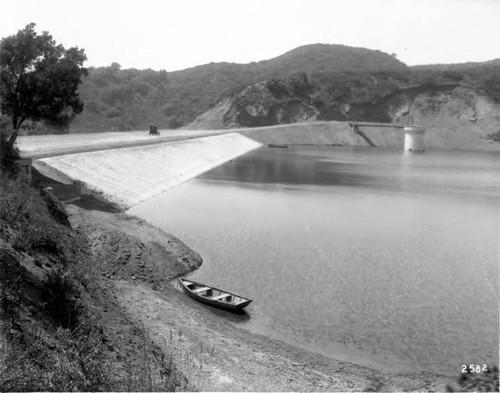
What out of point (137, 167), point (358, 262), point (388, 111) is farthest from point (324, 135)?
point (358, 262)

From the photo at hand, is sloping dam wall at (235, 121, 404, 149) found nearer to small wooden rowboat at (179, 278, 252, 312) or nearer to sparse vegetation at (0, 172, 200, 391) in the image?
small wooden rowboat at (179, 278, 252, 312)

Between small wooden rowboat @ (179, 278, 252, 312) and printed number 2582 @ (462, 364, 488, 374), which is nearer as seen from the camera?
printed number 2582 @ (462, 364, 488, 374)

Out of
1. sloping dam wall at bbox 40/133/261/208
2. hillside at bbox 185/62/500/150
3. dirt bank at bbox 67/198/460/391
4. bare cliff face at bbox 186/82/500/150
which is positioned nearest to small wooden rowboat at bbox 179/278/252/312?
dirt bank at bbox 67/198/460/391

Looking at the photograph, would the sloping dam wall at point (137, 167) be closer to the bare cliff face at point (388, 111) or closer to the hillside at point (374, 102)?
the bare cliff face at point (388, 111)

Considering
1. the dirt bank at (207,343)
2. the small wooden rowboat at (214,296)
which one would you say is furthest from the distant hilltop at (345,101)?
the small wooden rowboat at (214,296)

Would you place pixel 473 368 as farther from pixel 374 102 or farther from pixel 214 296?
pixel 374 102

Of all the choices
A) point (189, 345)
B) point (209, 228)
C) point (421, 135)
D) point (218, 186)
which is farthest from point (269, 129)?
point (189, 345)
